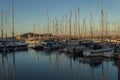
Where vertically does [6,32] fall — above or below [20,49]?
above

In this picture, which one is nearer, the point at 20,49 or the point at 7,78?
the point at 7,78

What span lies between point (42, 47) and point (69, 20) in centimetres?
1156

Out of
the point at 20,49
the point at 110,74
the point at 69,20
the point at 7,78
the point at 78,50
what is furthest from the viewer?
the point at 20,49

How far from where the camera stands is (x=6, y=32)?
56.6 m

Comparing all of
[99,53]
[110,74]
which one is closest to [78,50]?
[99,53]

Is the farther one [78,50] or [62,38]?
[62,38]

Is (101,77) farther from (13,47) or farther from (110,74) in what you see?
(13,47)

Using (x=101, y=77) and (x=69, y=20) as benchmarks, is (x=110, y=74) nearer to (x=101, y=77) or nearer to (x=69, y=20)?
(x=101, y=77)

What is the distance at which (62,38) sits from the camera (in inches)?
2763

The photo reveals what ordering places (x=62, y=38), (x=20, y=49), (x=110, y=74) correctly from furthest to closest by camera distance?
(x=62, y=38) < (x=20, y=49) < (x=110, y=74)

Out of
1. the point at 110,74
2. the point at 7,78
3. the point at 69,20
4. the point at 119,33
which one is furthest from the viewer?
the point at 119,33

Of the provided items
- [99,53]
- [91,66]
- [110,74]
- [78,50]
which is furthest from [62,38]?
[110,74]

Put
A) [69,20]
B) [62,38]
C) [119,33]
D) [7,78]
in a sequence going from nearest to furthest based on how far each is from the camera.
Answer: [7,78]
[69,20]
[119,33]
[62,38]

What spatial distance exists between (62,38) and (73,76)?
46119 millimetres
